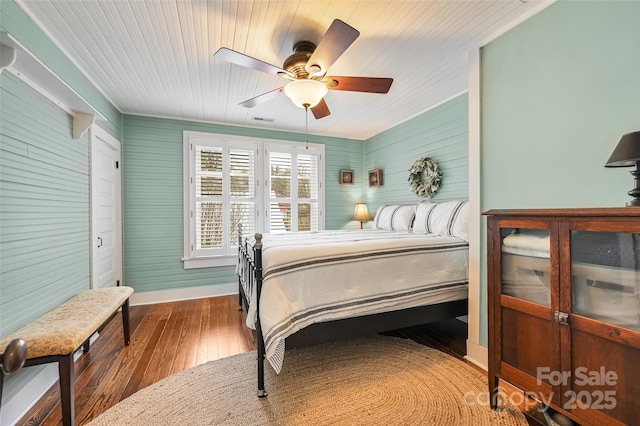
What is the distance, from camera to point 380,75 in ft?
8.81

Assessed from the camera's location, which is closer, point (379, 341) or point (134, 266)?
point (379, 341)

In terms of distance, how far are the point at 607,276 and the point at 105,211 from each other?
4130 mm

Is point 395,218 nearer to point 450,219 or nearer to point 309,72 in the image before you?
point 450,219

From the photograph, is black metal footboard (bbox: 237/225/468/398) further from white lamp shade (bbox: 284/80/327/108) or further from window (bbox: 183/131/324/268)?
window (bbox: 183/131/324/268)

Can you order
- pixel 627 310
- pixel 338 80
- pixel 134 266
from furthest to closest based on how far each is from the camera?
pixel 134 266 → pixel 338 80 → pixel 627 310

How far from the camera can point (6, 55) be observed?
4.58ft

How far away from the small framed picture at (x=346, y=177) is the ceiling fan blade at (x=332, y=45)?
2889 millimetres

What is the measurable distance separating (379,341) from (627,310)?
177 centimetres

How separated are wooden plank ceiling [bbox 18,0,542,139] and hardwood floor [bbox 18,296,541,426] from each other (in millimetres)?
2400

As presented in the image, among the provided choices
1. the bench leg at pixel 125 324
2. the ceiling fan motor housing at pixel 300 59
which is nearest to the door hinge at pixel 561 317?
the ceiling fan motor housing at pixel 300 59

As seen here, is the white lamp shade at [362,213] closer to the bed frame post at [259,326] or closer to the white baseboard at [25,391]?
the bed frame post at [259,326]

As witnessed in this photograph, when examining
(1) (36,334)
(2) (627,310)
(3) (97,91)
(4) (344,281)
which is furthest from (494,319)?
(3) (97,91)

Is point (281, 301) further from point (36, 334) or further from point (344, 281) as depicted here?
point (36, 334)

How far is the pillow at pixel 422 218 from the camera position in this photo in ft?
10.4
